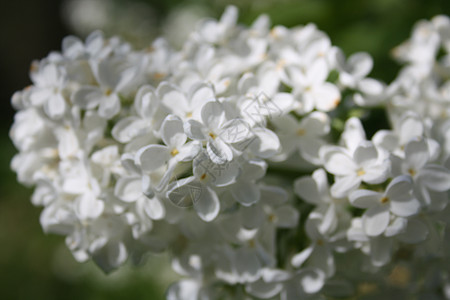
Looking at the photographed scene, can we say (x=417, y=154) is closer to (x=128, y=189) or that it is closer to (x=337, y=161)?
(x=337, y=161)

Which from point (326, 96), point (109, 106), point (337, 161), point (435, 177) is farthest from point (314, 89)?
point (109, 106)

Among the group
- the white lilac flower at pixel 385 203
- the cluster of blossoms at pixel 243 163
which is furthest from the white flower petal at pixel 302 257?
the white lilac flower at pixel 385 203

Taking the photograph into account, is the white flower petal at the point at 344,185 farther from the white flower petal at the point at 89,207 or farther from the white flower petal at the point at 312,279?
the white flower petal at the point at 89,207

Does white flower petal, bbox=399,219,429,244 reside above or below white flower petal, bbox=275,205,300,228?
below

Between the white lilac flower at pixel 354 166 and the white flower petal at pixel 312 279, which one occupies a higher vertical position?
the white lilac flower at pixel 354 166

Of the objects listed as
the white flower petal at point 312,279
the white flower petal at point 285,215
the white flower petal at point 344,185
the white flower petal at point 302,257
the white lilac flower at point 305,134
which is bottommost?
the white flower petal at point 312,279

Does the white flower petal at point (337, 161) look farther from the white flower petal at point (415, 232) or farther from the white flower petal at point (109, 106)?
the white flower petal at point (109, 106)

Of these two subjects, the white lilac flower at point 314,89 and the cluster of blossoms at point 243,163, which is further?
the white lilac flower at point 314,89

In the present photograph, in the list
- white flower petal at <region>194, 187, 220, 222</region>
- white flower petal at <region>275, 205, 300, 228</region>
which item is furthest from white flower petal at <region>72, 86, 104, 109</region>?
white flower petal at <region>275, 205, 300, 228</region>

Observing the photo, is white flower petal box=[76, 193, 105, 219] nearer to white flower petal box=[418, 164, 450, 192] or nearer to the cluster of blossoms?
the cluster of blossoms
